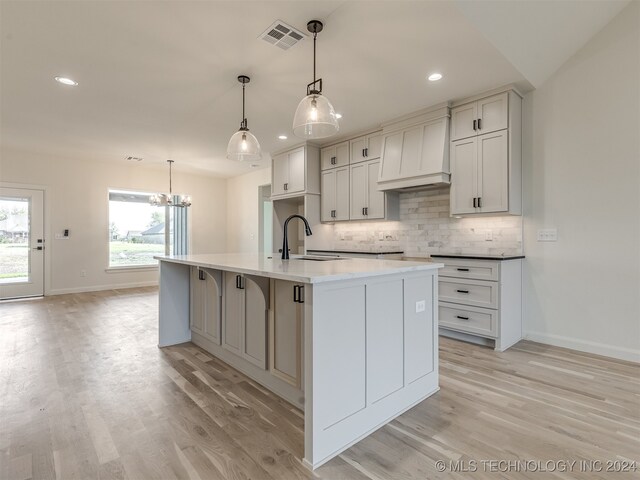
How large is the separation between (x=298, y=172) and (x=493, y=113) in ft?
9.83

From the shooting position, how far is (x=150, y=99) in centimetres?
378

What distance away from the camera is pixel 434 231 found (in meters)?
4.38

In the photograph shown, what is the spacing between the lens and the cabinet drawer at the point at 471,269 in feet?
10.6

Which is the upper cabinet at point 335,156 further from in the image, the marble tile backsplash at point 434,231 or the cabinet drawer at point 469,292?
the cabinet drawer at point 469,292

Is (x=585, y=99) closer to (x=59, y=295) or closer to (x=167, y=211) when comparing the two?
(x=167, y=211)

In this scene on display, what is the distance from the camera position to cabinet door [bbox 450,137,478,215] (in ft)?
12.0

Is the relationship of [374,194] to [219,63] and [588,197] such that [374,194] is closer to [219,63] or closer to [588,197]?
[588,197]

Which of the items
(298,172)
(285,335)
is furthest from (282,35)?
(298,172)

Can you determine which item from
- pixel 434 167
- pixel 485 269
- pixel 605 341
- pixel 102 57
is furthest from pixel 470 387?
pixel 102 57

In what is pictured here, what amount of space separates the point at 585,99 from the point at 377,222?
8.93ft

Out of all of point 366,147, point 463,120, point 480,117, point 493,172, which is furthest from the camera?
point 366,147

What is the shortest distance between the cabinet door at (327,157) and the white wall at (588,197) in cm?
265

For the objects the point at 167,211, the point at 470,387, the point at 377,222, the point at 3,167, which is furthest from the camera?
the point at 167,211

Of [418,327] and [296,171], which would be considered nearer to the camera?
[418,327]
